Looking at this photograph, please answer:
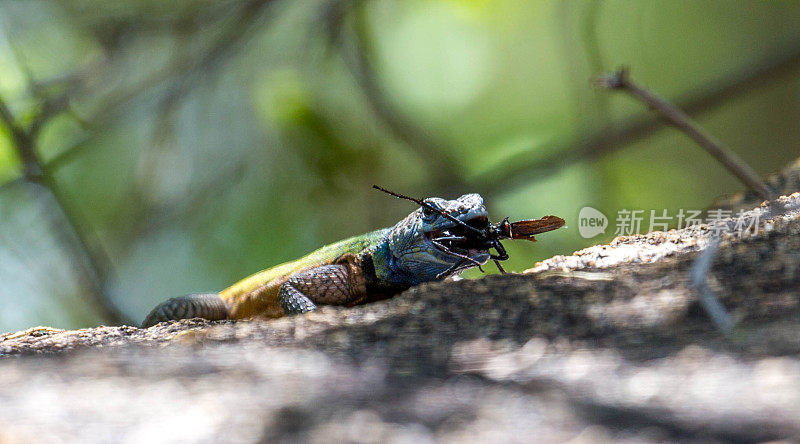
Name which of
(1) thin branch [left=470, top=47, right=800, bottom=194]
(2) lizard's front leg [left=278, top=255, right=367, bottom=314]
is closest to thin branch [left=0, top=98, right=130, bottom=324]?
(2) lizard's front leg [left=278, top=255, right=367, bottom=314]

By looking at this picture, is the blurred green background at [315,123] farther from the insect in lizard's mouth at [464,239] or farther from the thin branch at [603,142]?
the insect in lizard's mouth at [464,239]

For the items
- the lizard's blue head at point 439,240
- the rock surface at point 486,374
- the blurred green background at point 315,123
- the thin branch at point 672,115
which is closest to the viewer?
the rock surface at point 486,374

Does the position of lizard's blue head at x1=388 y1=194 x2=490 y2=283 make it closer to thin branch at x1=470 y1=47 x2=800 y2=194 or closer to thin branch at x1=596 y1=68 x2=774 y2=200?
thin branch at x1=596 y1=68 x2=774 y2=200

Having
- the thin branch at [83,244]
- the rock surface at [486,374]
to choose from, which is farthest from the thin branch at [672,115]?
the thin branch at [83,244]

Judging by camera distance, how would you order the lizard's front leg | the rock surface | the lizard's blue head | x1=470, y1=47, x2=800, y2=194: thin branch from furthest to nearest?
x1=470, y1=47, x2=800, y2=194: thin branch → the lizard's front leg → the lizard's blue head → the rock surface

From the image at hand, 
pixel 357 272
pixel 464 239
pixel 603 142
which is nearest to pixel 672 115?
pixel 464 239

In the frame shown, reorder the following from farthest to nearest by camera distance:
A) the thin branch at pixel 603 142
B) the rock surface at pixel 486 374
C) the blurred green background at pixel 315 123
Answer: the blurred green background at pixel 315 123
the thin branch at pixel 603 142
the rock surface at pixel 486 374

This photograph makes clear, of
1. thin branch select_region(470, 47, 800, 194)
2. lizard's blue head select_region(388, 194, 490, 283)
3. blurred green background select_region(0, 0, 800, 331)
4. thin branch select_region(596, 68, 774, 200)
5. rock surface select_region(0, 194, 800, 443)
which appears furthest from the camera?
blurred green background select_region(0, 0, 800, 331)

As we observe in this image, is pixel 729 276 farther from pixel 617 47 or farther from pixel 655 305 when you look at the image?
pixel 617 47
